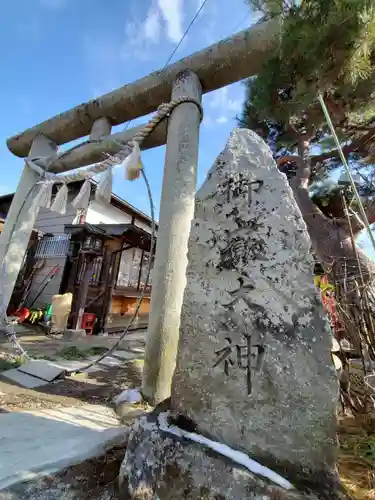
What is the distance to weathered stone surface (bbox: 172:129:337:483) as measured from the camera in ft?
4.66

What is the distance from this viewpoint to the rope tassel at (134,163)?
432cm

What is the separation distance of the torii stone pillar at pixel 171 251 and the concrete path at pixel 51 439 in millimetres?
676

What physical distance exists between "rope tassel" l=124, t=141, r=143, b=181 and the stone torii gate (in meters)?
0.53

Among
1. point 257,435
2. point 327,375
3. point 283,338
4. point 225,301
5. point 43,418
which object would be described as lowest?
point 43,418

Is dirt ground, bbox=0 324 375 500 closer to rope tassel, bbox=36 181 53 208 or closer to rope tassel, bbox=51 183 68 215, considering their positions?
rope tassel, bbox=51 183 68 215

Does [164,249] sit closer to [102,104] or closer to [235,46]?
[235,46]

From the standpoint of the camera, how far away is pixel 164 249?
363 centimetres

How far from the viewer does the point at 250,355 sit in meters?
1.59

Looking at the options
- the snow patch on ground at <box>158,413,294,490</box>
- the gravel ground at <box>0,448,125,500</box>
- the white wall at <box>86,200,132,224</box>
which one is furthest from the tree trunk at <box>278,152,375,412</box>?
the white wall at <box>86,200,132,224</box>

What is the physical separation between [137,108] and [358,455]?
6015 mm

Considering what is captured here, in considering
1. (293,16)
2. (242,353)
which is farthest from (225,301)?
(293,16)

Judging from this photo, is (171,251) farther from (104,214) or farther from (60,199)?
(104,214)

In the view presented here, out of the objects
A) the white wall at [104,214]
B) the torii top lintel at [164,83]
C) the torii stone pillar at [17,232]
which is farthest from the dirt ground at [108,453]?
the white wall at [104,214]

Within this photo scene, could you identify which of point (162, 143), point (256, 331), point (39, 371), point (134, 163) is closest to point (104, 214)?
point (162, 143)
